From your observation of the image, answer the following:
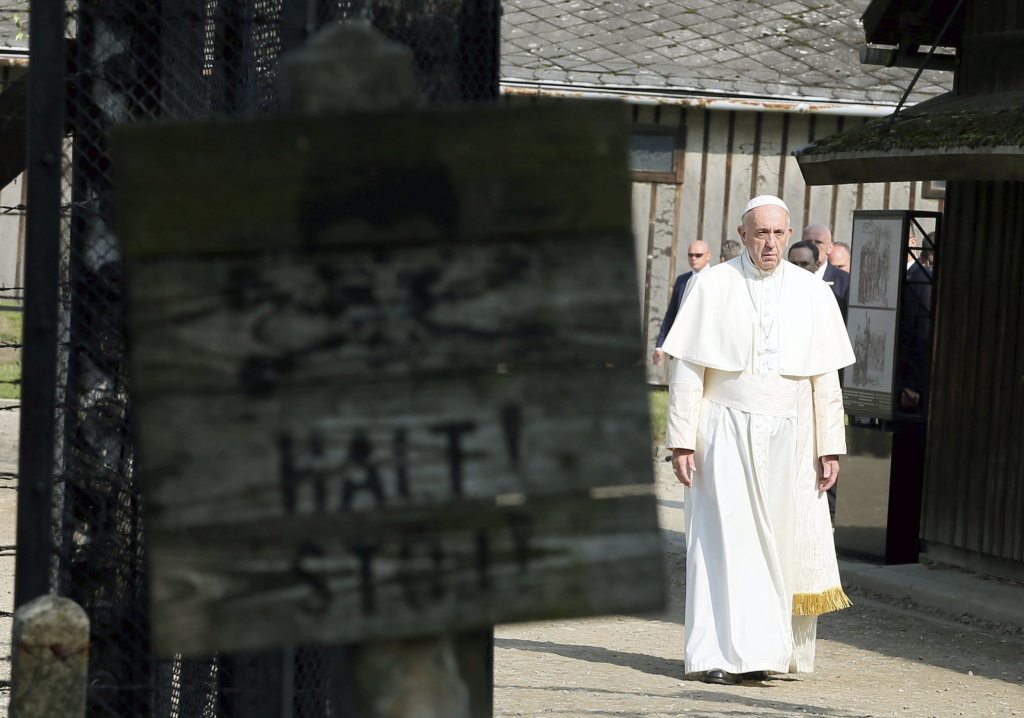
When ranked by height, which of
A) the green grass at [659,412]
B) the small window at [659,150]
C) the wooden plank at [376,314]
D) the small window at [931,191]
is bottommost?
the green grass at [659,412]

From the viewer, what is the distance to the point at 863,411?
992 cm

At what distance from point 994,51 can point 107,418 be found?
662 centimetres

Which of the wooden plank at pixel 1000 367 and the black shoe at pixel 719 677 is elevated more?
the wooden plank at pixel 1000 367

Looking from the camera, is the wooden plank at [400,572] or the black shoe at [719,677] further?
the black shoe at [719,677]

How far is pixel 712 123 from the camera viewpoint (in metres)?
17.6

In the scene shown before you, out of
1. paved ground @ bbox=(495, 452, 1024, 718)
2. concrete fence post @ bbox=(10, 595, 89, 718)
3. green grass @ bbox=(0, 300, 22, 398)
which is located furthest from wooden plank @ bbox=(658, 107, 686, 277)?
concrete fence post @ bbox=(10, 595, 89, 718)

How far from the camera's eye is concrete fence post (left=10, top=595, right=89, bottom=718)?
2578mm

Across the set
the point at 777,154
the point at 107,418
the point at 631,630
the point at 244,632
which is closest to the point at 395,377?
the point at 244,632

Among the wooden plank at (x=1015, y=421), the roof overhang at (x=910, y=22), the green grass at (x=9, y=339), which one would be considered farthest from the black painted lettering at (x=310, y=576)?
the green grass at (x=9, y=339)

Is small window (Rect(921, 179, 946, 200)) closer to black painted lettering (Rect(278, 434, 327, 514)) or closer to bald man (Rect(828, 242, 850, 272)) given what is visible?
bald man (Rect(828, 242, 850, 272))

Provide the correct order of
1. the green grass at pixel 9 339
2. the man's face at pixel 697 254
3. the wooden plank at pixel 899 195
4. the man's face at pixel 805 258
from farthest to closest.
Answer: the wooden plank at pixel 899 195 < the green grass at pixel 9 339 < the man's face at pixel 697 254 < the man's face at pixel 805 258

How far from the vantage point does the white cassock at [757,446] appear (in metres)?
7.14

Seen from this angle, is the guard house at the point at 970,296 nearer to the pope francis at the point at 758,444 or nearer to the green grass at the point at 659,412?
the pope francis at the point at 758,444

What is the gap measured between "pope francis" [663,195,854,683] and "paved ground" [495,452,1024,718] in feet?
0.90
